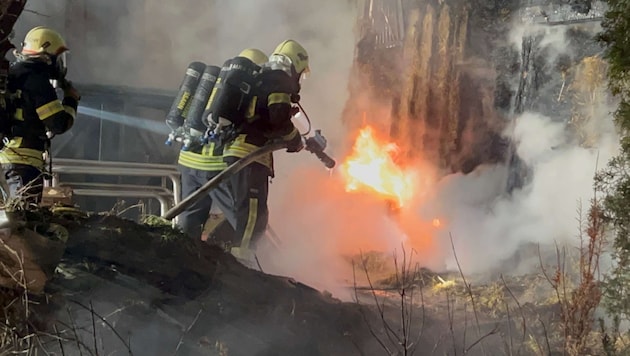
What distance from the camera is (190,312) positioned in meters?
3.88

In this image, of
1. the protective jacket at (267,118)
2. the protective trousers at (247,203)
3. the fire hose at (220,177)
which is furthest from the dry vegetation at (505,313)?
the protective jacket at (267,118)

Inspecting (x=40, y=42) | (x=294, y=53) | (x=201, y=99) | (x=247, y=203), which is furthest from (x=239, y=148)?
(x=40, y=42)

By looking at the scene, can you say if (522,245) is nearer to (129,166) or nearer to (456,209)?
(456,209)

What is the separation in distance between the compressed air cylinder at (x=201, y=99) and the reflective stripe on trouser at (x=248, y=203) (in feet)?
1.99

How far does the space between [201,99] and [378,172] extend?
4021mm

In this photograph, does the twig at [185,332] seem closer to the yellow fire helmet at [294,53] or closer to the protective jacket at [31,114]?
the protective jacket at [31,114]

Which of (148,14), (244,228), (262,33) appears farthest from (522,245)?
(148,14)

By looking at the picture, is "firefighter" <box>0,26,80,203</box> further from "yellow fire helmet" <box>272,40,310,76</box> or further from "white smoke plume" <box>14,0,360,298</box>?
"white smoke plume" <box>14,0,360,298</box>

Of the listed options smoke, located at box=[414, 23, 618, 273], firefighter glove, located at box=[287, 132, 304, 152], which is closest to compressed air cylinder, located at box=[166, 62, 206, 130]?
firefighter glove, located at box=[287, 132, 304, 152]

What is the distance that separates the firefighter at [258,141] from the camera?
5.95 m

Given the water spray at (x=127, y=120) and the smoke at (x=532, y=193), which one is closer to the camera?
the smoke at (x=532, y=193)

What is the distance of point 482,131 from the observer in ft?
31.2

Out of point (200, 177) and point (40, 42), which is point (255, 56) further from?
point (40, 42)

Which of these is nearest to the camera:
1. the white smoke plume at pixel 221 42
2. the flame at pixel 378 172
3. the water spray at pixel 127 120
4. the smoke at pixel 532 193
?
the smoke at pixel 532 193
